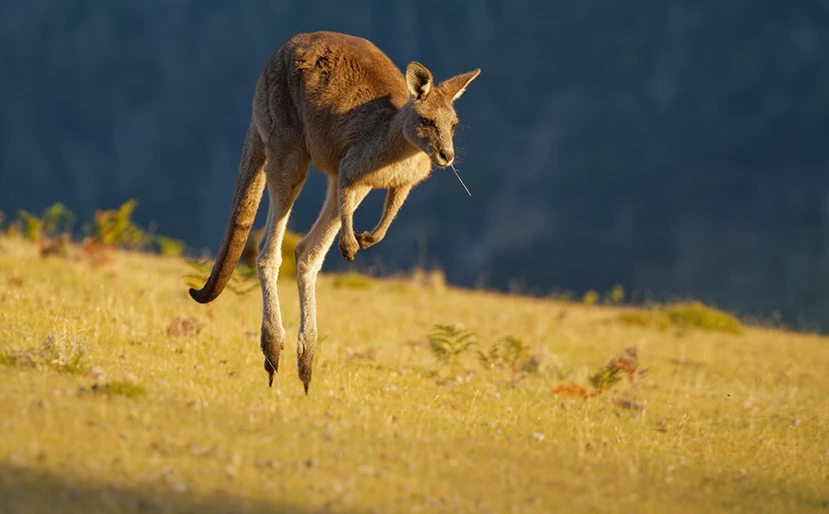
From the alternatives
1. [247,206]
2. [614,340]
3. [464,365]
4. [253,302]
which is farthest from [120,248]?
[247,206]

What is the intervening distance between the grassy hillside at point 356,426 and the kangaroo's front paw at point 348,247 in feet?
3.46

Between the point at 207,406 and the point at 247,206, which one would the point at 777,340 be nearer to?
the point at 247,206

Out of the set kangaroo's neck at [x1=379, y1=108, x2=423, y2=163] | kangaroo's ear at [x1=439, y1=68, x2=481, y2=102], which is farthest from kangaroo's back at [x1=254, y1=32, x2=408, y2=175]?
kangaroo's ear at [x1=439, y1=68, x2=481, y2=102]

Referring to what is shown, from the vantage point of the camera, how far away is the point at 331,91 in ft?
23.5

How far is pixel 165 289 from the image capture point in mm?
14117

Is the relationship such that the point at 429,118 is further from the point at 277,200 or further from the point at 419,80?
the point at 277,200

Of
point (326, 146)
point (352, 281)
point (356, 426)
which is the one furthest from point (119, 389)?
point (352, 281)

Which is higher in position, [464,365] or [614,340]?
[614,340]

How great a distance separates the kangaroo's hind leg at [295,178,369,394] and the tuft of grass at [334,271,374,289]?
11439 millimetres

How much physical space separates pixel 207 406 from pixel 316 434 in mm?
821

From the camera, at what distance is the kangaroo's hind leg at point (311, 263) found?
694 centimetres

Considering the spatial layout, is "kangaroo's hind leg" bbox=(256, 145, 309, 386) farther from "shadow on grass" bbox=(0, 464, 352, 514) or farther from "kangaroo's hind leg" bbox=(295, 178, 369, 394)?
"shadow on grass" bbox=(0, 464, 352, 514)

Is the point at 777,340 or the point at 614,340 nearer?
the point at 614,340

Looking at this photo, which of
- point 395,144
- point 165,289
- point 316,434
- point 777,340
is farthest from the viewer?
point 777,340
